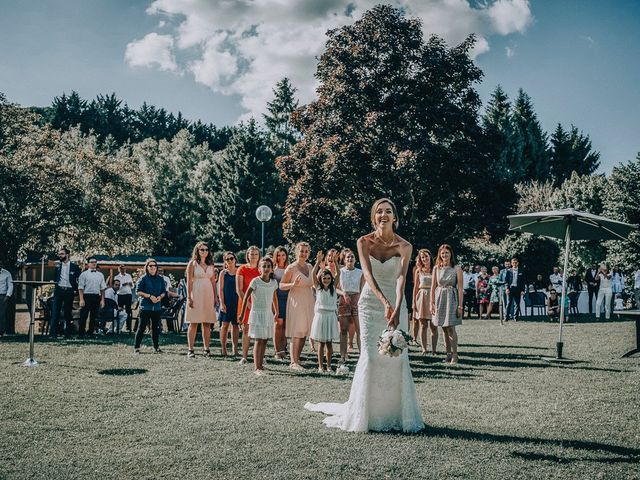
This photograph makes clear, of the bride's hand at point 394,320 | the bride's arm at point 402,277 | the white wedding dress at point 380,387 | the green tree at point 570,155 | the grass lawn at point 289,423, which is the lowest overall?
the grass lawn at point 289,423

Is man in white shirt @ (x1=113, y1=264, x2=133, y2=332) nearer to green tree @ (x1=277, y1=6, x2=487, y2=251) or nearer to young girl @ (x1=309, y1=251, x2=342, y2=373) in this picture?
young girl @ (x1=309, y1=251, x2=342, y2=373)

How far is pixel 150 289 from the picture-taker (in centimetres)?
1215

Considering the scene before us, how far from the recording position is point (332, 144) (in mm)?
26406

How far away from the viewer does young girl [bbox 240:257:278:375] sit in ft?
31.9

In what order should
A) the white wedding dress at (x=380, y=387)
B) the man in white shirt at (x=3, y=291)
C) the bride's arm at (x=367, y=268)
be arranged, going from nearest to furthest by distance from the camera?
the white wedding dress at (x=380, y=387) → the bride's arm at (x=367, y=268) → the man in white shirt at (x=3, y=291)

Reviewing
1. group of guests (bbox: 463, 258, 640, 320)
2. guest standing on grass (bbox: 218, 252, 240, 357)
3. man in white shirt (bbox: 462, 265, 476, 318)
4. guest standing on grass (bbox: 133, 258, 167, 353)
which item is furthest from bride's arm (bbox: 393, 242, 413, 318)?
man in white shirt (bbox: 462, 265, 476, 318)

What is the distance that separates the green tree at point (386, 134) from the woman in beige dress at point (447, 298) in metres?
14.9

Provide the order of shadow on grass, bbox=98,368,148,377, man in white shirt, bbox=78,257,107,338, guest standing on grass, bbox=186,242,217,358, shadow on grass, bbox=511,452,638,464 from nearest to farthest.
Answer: shadow on grass, bbox=511,452,638,464
shadow on grass, bbox=98,368,148,377
guest standing on grass, bbox=186,242,217,358
man in white shirt, bbox=78,257,107,338

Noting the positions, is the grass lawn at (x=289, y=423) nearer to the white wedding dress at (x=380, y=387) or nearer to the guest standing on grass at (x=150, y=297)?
the white wedding dress at (x=380, y=387)

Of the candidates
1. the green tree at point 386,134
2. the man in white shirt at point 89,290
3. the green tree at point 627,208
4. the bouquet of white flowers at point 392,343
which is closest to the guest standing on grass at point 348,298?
the bouquet of white flowers at point 392,343

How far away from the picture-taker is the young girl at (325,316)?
986 centimetres

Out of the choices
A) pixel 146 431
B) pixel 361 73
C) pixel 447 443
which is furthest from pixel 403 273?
pixel 361 73

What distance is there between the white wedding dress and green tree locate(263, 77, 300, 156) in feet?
169

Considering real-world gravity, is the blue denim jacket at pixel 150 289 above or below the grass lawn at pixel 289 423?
above
